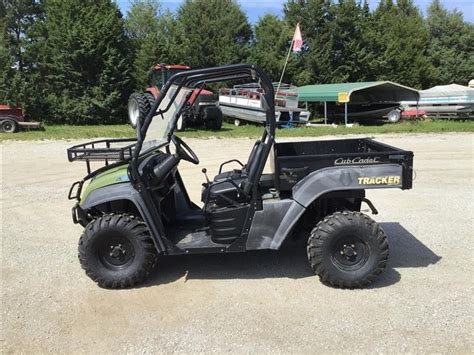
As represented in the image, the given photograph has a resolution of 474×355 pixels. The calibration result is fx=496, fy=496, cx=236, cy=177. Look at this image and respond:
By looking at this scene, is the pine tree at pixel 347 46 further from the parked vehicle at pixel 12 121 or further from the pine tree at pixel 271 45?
the parked vehicle at pixel 12 121

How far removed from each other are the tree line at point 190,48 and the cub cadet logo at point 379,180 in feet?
79.4

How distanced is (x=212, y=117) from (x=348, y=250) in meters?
15.4

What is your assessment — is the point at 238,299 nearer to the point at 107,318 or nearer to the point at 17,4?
the point at 107,318

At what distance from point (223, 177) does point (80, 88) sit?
24599 millimetres

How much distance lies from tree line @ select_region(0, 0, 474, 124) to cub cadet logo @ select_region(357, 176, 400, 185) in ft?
79.4

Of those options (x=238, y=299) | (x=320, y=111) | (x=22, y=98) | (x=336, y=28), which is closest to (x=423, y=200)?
(x=238, y=299)

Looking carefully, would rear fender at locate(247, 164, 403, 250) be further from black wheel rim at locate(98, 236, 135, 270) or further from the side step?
black wheel rim at locate(98, 236, 135, 270)

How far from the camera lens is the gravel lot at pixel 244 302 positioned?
3.37m

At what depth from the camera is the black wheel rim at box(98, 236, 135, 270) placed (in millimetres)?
4250

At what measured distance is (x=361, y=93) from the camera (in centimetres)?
2791

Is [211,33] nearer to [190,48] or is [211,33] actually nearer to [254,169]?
[190,48]

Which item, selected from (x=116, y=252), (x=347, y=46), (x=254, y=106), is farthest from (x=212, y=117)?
(x=347, y=46)

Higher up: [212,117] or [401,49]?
[401,49]

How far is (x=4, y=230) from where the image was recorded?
6148 mm
